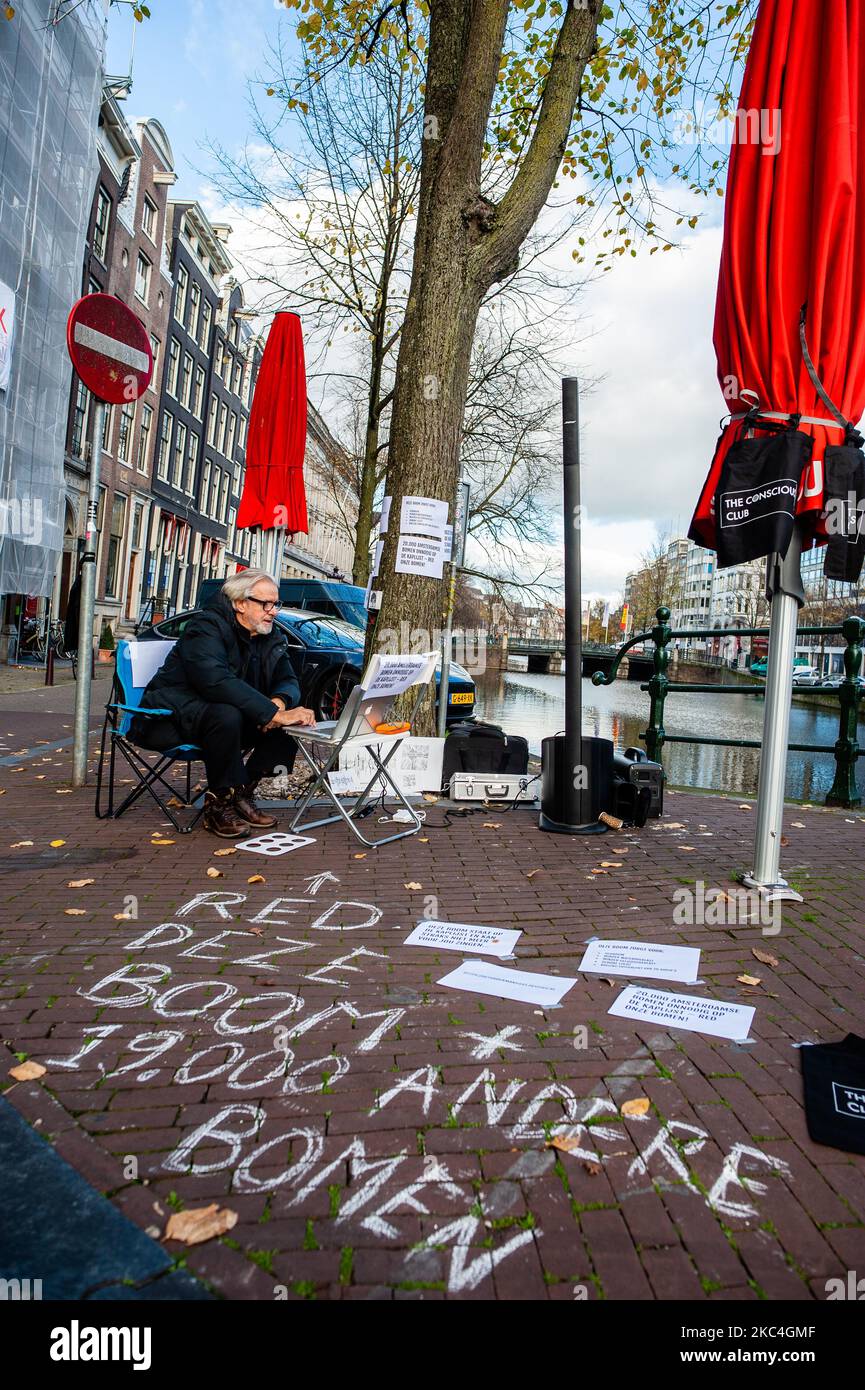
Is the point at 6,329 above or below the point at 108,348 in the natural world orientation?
above

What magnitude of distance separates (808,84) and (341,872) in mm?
4409

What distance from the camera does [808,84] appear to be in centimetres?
412

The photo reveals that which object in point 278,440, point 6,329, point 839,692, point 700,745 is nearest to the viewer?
point 839,692

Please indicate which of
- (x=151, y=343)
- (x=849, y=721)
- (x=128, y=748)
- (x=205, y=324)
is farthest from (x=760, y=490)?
(x=205, y=324)

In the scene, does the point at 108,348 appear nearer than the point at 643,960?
No

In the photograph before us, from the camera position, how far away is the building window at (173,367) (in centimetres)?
3472

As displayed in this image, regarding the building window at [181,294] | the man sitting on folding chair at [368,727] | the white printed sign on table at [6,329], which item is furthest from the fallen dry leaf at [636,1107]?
the building window at [181,294]

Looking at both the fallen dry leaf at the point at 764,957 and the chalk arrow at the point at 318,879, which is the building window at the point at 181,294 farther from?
the fallen dry leaf at the point at 764,957

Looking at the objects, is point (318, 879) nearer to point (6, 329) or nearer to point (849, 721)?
point (849, 721)

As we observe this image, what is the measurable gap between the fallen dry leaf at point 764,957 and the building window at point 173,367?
3559cm

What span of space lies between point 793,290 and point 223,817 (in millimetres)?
4040

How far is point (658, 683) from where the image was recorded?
24.9 ft

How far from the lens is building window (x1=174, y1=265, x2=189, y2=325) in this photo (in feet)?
114
